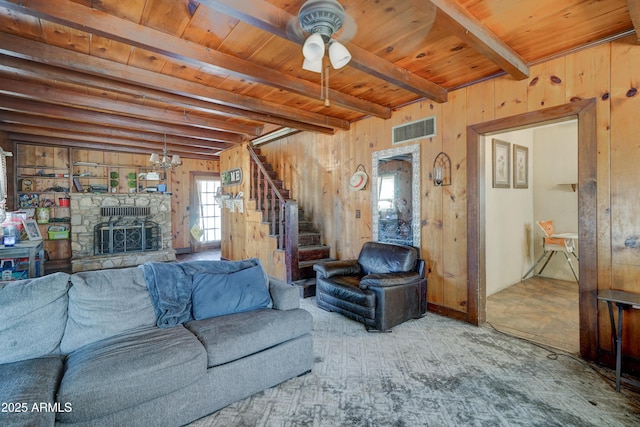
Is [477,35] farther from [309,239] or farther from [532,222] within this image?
[532,222]

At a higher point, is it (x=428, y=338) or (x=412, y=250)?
(x=412, y=250)

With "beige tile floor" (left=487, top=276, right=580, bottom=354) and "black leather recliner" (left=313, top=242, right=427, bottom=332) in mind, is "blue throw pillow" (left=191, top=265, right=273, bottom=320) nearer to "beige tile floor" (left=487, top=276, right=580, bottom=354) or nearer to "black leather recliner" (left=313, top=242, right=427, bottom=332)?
"black leather recliner" (left=313, top=242, right=427, bottom=332)

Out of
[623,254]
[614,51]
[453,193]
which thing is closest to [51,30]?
[453,193]

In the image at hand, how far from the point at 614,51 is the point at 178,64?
3688mm

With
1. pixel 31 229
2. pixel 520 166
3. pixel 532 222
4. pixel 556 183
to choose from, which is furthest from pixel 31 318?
pixel 556 183

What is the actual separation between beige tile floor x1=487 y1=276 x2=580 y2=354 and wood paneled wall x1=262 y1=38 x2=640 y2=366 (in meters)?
0.46

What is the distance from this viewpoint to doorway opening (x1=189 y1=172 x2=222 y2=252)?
27.4 ft

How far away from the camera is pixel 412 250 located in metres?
3.47

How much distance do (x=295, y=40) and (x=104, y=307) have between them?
217 cm

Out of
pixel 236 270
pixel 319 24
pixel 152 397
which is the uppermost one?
pixel 319 24

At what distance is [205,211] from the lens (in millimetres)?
8594

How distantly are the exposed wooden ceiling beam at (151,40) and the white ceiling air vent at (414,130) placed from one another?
4.38ft

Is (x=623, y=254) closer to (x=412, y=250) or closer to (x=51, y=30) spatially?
(x=412, y=250)

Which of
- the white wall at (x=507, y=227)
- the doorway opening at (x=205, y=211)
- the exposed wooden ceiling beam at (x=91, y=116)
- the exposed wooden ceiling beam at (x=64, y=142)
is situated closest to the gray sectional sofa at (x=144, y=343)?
the white wall at (x=507, y=227)
